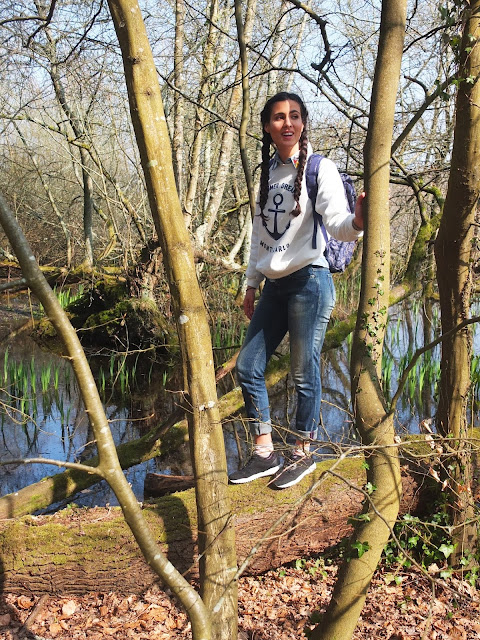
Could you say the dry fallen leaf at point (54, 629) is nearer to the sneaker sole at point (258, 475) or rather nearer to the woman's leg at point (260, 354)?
the sneaker sole at point (258, 475)

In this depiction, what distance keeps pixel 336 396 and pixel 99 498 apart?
→ 10.1ft

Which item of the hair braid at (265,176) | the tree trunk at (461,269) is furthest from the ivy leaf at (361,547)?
the hair braid at (265,176)

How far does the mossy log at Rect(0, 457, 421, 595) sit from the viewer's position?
279 cm

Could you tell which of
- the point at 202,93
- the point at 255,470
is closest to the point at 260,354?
the point at 255,470

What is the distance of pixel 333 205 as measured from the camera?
248 cm

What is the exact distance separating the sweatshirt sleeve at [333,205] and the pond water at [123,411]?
2.10 meters

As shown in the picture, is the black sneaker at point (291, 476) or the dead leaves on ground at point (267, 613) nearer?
the dead leaves on ground at point (267, 613)

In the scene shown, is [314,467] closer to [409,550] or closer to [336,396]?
[409,550]

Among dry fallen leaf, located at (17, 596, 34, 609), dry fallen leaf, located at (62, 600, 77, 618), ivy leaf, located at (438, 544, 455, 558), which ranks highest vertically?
ivy leaf, located at (438, 544, 455, 558)

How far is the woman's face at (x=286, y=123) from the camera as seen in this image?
104 inches

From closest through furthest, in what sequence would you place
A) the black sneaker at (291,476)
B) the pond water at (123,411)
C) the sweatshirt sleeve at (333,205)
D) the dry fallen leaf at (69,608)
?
1. the sweatshirt sleeve at (333,205)
2. the dry fallen leaf at (69,608)
3. the black sneaker at (291,476)
4. the pond water at (123,411)

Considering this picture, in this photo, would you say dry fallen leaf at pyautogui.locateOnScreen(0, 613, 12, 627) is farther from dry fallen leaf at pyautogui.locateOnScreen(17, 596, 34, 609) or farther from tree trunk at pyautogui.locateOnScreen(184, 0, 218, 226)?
tree trunk at pyautogui.locateOnScreen(184, 0, 218, 226)

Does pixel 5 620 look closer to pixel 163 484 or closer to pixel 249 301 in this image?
pixel 163 484

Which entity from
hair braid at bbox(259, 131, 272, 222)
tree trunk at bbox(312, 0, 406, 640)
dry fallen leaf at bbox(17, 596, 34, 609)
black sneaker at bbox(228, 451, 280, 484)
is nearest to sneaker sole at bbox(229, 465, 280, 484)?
black sneaker at bbox(228, 451, 280, 484)
